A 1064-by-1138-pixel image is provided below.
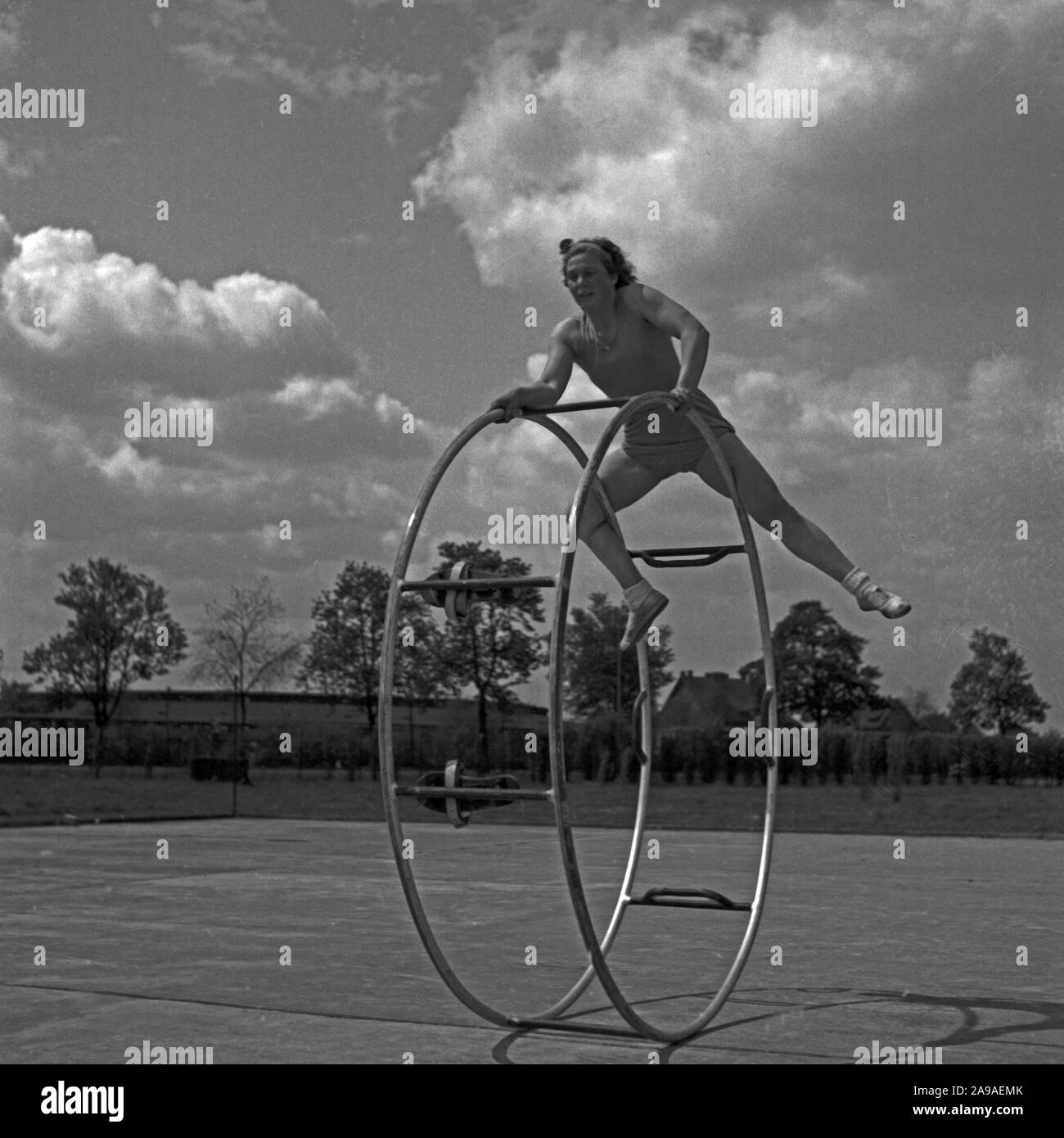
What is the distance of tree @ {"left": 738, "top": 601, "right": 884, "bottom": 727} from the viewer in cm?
6656

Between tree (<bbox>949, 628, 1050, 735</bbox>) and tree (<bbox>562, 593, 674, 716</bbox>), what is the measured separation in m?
13.2

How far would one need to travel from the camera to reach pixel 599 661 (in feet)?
118

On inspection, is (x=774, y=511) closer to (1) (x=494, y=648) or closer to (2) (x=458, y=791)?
(2) (x=458, y=791)

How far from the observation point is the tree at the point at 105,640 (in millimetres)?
54500

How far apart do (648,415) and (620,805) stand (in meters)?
25.8

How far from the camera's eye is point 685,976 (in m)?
8.24

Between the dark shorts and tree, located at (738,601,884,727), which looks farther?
tree, located at (738,601,884,727)

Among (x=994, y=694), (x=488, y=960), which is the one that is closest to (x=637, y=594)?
(x=488, y=960)

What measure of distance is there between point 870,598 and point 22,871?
438 inches

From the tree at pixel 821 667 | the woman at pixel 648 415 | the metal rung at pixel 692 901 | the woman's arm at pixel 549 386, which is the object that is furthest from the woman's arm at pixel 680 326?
the tree at pixel 821 667

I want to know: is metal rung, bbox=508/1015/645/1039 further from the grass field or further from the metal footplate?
the grass field

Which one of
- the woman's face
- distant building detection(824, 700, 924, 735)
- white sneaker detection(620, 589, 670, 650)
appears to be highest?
the woman's face

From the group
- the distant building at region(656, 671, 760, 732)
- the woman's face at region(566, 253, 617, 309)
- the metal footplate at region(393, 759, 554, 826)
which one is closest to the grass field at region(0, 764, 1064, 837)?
the distant building at region(656, 671, 760, 732)

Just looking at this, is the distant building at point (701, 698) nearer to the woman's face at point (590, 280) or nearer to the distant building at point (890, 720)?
the distant building at point (890, 720)
